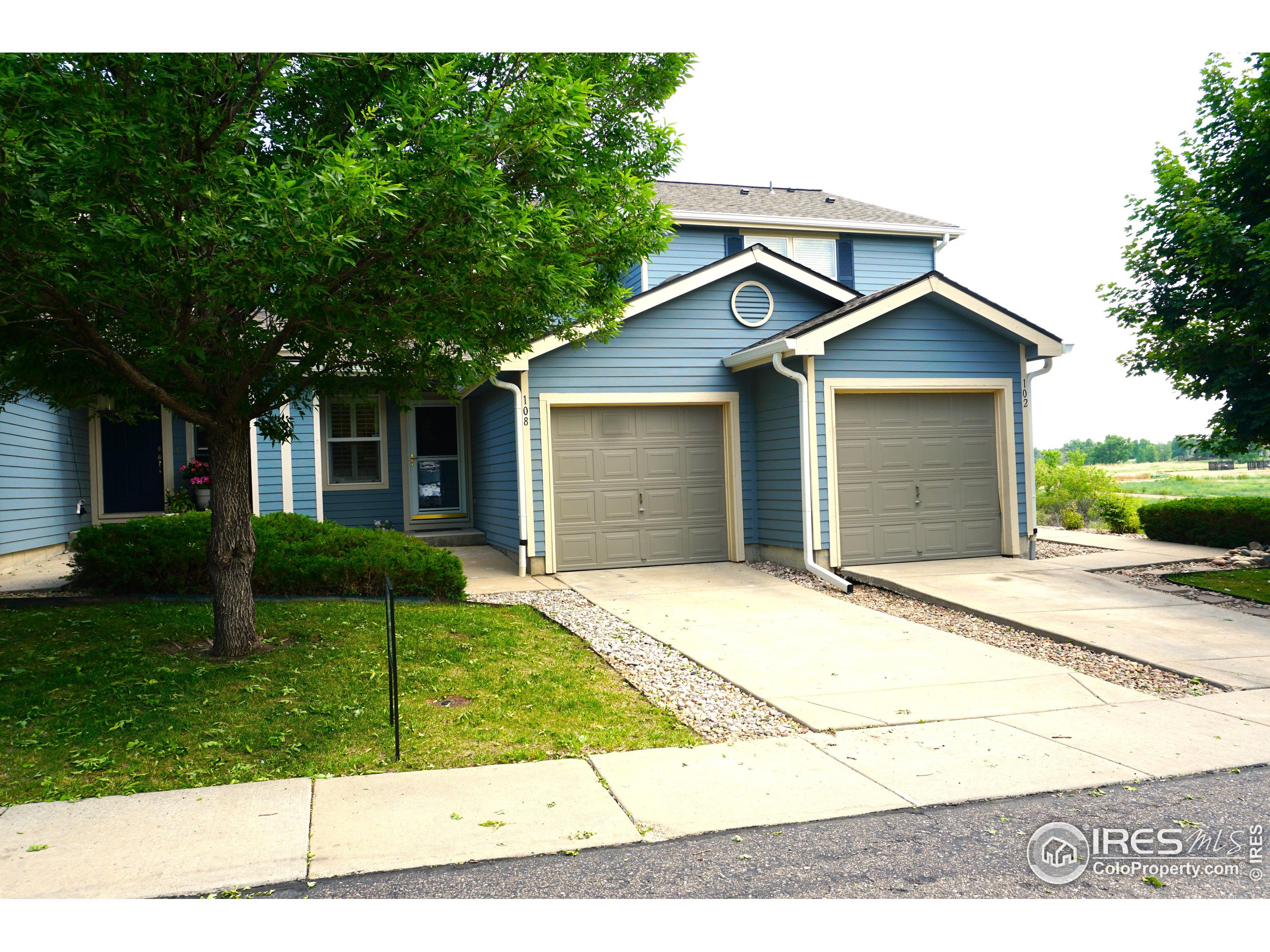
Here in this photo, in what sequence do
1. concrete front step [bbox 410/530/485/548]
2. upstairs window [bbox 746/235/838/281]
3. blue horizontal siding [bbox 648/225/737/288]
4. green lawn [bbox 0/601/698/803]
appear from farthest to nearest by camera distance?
upstairs window [bbox 746/235/838/281] → blue horizontal siding [bbox 648/225/737/288] → concrete front step [bbox 410/530/485/548] → green lawn [bbox 0/601/698/803]

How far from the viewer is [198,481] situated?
13078 mm

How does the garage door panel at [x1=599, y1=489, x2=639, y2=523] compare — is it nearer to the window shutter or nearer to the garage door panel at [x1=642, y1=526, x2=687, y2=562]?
A: the garage door panel at [x1=642, y1=526, x2=687, y2=562]

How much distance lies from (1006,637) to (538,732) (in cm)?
482

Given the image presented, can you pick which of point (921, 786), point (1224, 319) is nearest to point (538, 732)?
point (921, 786)

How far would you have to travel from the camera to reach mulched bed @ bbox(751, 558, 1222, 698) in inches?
248

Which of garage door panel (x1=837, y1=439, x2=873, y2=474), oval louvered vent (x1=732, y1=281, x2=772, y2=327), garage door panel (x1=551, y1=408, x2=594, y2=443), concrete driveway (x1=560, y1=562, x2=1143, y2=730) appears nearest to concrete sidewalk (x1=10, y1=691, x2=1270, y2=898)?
concrete driveway (x1=560, y1=562, x2=1143, y2=730)

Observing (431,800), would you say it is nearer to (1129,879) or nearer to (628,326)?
(1129,879)

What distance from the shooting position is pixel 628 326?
38.5ft

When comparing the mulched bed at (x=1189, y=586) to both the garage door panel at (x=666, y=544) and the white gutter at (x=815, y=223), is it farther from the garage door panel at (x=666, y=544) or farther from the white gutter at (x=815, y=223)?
the white gutter at (x=815, y=223)

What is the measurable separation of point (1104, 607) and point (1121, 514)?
9.09 meters

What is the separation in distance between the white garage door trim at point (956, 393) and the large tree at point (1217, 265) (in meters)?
1.82

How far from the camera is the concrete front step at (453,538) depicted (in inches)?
553

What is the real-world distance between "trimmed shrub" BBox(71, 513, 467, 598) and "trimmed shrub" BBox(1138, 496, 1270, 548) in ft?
37.5

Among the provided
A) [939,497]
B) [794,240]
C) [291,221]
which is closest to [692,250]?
[794,240]
